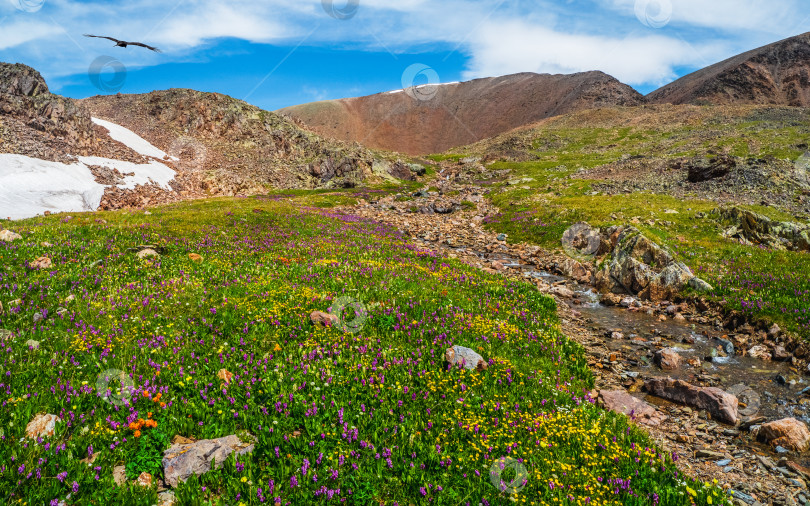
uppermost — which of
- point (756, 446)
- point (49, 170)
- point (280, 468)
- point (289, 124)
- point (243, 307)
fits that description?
point (289, 124)

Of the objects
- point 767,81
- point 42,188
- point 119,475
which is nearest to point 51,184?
point 42,188

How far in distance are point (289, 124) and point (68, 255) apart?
8820 cm

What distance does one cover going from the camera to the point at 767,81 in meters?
174

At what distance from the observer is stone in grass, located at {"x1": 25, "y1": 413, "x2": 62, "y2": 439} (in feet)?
18.7

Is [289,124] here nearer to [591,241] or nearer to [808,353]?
[591,241]

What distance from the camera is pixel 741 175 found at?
145 ft

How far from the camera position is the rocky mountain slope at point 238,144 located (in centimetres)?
7269

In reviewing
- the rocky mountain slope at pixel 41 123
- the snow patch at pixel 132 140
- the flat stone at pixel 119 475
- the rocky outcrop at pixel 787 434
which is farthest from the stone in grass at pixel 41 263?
the snow patch at pixel 132 140

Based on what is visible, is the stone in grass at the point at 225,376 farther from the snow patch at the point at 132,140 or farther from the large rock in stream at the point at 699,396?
the snow patch at the point at 132,140

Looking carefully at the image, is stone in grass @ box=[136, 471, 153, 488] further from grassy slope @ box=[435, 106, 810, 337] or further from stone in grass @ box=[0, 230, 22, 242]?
grassy slope @ box=[435, 106, 810, 337]

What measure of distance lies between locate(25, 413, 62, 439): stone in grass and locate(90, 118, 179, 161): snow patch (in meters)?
75.6

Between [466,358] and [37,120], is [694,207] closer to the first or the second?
[466,358]

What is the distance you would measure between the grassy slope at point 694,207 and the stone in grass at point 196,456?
16631 millimetres

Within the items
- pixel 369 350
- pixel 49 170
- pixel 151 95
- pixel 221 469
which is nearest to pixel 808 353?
pixel 369 350
